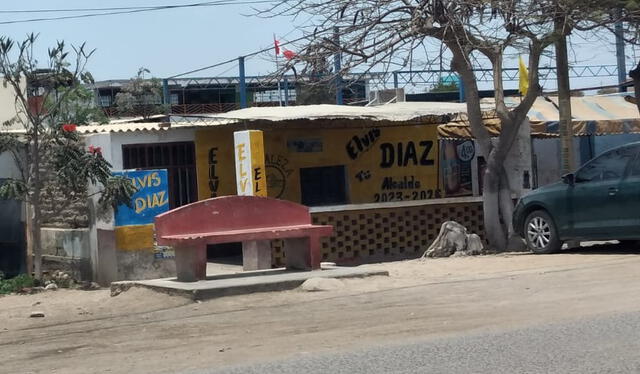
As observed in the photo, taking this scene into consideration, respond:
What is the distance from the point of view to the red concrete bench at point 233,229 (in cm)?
1212

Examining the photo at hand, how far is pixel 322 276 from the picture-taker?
39.9 ft

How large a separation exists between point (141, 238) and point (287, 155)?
4186 millimetres

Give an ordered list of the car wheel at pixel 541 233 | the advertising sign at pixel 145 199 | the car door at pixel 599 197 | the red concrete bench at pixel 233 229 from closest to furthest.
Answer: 1. the red concrete bench at pixel 233 229
2. the car door at pixel 599 197
3. the advertising sign at pixel 145 199
4. the car wheel at pixel 541 233

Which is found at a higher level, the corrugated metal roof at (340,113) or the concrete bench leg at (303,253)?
the corrugated metal roof at (340,113)

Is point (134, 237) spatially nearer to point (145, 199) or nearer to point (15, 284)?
point (145, 199)

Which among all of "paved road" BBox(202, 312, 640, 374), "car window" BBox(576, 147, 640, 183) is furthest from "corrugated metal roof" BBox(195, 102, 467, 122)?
"paved road" BBox(202, 312, 640, 374)

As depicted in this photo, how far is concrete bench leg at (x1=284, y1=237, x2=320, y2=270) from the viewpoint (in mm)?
13164

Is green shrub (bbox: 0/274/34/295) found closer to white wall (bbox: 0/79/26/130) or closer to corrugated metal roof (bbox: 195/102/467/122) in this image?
corrugated metal roof (bbox: 195/102/467/122)

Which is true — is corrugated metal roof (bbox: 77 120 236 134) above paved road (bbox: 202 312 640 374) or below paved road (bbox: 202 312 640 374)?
above

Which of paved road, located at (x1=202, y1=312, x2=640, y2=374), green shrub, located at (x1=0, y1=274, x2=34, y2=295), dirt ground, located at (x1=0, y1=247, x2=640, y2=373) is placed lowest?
paved road, located at (x1=202, y1=312, x2=640, y2=374)

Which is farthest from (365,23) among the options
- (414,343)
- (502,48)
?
(414,343)

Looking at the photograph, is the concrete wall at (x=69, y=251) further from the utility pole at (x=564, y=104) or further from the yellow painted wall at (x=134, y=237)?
the utility pole at (x=564, y=104)

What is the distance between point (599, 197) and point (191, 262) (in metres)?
Answer: 6.40

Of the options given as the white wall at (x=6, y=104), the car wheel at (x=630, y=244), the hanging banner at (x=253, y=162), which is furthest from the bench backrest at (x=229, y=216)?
the white wall at (x=6, y=104)
